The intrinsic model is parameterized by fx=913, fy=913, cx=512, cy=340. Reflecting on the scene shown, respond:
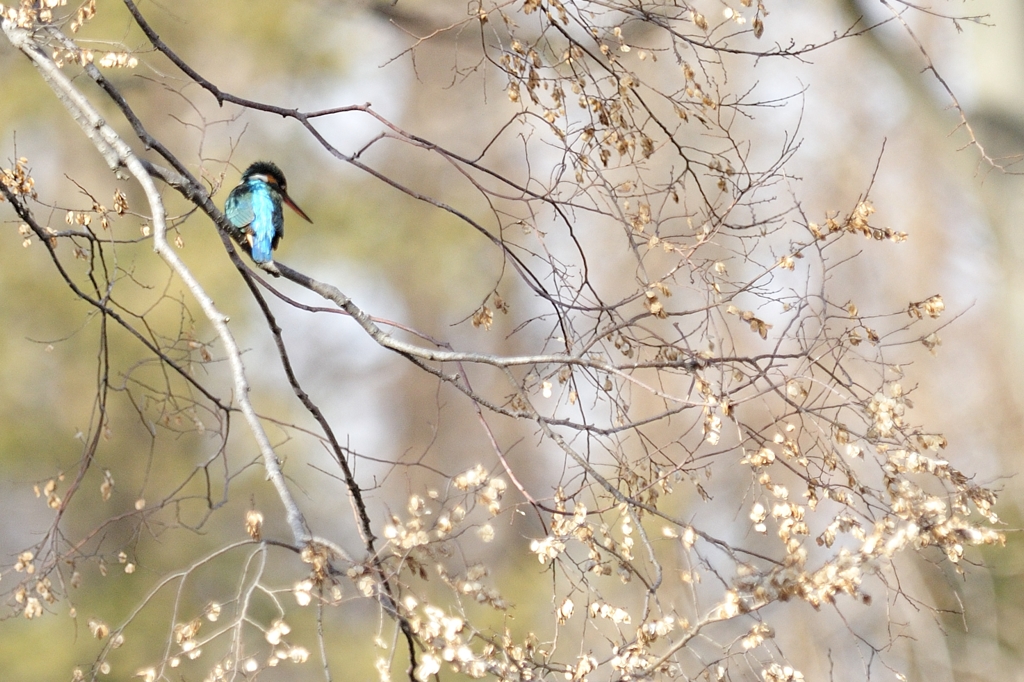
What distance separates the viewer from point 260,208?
471 centimetres

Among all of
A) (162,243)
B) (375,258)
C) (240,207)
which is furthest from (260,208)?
(375,258)

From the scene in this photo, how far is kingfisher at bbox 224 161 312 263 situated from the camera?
4.28 meters

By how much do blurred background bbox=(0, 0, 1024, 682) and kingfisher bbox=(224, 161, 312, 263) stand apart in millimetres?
237

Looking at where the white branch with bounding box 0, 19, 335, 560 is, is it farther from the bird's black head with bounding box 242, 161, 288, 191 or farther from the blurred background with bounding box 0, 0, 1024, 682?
the bird's black head with bounding box 242, 161, 288, 191

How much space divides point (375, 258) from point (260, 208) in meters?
7.16

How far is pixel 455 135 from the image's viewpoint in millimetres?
13109

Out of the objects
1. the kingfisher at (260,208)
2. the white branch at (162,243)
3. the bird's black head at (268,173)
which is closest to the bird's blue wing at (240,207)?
the kingfisher at (260,208)

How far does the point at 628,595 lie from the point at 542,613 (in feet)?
5.04

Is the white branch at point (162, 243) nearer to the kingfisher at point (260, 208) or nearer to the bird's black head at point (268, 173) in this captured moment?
the kingfisher at point (260, 208)

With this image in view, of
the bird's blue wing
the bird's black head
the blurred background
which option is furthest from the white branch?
the bird's black head

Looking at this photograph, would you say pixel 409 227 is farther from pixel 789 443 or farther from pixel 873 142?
pixel 789 443

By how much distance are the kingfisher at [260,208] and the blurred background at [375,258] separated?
0.78ft

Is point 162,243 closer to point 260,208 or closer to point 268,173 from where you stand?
point 260,208

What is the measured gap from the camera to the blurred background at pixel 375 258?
6211mm
